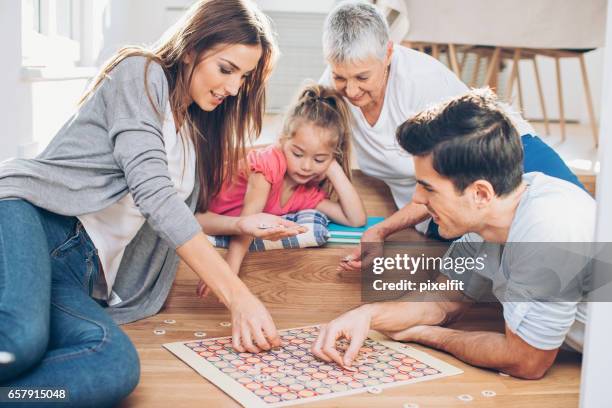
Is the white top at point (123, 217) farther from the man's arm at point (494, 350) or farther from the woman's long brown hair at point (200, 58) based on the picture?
the man's arm at point (494, 350)

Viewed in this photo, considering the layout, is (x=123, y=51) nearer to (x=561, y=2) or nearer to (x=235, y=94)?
(x=235, y=94)

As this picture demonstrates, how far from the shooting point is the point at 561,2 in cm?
272

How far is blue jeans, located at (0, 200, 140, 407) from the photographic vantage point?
3.78ft

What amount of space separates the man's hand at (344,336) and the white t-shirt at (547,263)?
272 mm

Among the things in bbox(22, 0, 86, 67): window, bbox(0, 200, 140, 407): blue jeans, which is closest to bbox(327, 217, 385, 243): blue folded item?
bbox(0, 200, 140, 407): blue jeans

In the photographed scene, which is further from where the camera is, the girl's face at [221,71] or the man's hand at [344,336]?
the girl's face at [221,71]

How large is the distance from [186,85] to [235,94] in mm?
105

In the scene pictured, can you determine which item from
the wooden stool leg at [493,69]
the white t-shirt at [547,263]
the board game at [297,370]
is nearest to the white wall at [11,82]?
the board game at [297,370]

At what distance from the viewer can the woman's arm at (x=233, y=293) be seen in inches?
54.3

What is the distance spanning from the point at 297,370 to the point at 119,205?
19.7 inches

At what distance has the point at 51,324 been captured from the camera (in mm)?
1293

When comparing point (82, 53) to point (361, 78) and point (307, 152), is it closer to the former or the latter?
point (307, 152)

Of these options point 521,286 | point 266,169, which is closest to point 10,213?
point 266,169

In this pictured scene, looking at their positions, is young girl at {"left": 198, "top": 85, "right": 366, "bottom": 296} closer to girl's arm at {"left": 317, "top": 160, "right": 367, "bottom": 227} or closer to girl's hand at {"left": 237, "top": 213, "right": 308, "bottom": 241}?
girl's arm at {"left": 317, "top": 160, "right": 367, "bottom": 227}
